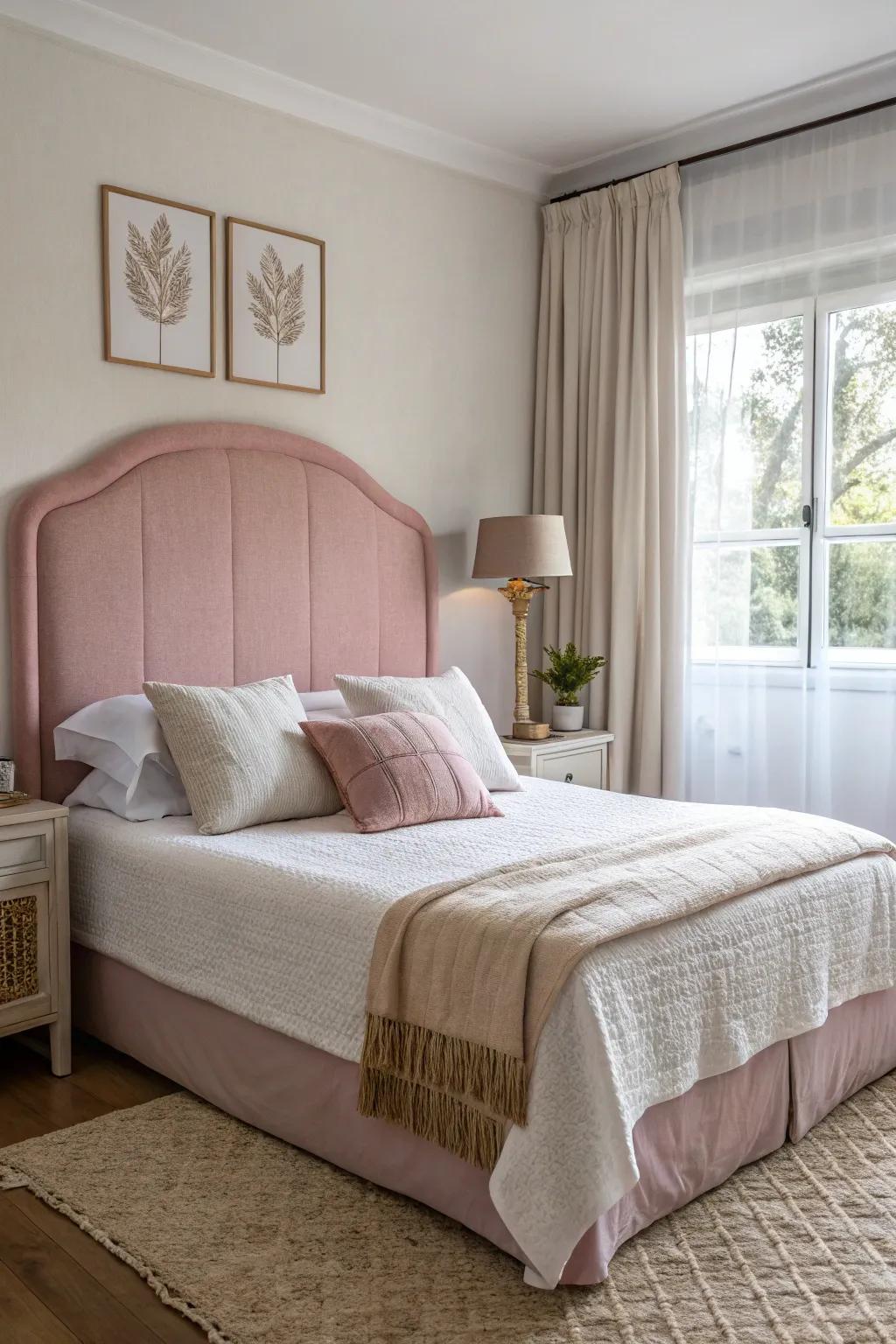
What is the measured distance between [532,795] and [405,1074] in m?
1.38

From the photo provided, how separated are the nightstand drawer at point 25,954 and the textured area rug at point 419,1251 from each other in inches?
15.0

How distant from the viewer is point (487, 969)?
6.41ft

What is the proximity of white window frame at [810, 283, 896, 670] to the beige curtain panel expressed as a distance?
1.59 feet

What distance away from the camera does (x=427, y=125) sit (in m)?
3.99

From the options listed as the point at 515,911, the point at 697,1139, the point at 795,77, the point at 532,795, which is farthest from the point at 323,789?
the point at 795,77

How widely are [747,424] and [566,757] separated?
1.33 meters

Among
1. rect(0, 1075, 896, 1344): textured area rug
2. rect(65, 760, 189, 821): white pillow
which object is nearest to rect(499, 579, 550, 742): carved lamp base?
rect(65, 760, 189, 821): white pillow

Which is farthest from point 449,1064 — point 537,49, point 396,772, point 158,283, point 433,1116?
point 537,49

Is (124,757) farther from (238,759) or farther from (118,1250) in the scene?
(118,1250)

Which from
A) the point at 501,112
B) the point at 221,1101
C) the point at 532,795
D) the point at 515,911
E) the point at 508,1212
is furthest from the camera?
the point at 501,112

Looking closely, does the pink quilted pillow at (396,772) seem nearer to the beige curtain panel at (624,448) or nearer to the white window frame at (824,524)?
the beige curtain panel at (624,448)

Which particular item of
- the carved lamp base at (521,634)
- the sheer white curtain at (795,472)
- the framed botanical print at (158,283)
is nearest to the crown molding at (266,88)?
the framed botanical print at (158,283)

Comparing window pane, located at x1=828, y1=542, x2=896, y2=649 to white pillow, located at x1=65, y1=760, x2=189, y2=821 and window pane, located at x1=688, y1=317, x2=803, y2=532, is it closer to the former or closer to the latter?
window pane, located at x1=688, y1=317, x2=803, y2=532

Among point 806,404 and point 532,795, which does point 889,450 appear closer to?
point 806,404
